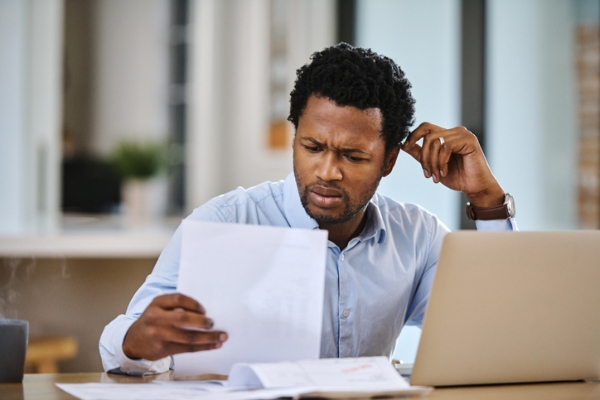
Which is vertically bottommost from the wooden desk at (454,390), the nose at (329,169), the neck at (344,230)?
the wooden desk at (454,390)

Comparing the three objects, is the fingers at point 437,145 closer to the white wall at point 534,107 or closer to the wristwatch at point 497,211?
the wristwatch at point 497,211

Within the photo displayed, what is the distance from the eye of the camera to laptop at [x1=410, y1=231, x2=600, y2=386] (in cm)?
93

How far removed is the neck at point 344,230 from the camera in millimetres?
1391

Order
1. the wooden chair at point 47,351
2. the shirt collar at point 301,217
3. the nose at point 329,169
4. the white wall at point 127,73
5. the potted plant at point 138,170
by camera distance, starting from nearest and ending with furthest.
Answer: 1. the nose at point 329,169
2. the shirt collar at point 301,217
3. the wooden chair at point 47,351
4. the potted plant at point 138,170
5. the white wall at point 127,73

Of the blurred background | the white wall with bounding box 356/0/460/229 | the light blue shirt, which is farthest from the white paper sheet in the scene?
the white wall with bounding box 356/0/460/229

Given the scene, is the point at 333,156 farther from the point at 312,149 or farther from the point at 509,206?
the point at 509,206

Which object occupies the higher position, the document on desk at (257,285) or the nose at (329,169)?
the nose at (329,169)

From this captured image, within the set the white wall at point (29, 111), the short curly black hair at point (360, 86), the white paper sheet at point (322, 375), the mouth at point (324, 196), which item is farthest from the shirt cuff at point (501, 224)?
the white wall at point (29, 111)

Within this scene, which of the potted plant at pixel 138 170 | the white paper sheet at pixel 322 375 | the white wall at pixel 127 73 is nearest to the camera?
the white paper sheet at pixel 322 375

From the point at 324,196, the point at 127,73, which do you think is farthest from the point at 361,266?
the point at 127,73

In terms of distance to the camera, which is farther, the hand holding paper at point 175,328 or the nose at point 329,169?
the nose at point 329,169

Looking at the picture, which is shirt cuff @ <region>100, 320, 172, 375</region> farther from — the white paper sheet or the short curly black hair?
the short curly black hair

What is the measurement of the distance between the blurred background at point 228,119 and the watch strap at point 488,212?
129 centimetres

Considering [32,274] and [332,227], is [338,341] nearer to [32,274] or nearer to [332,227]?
[332,227]
